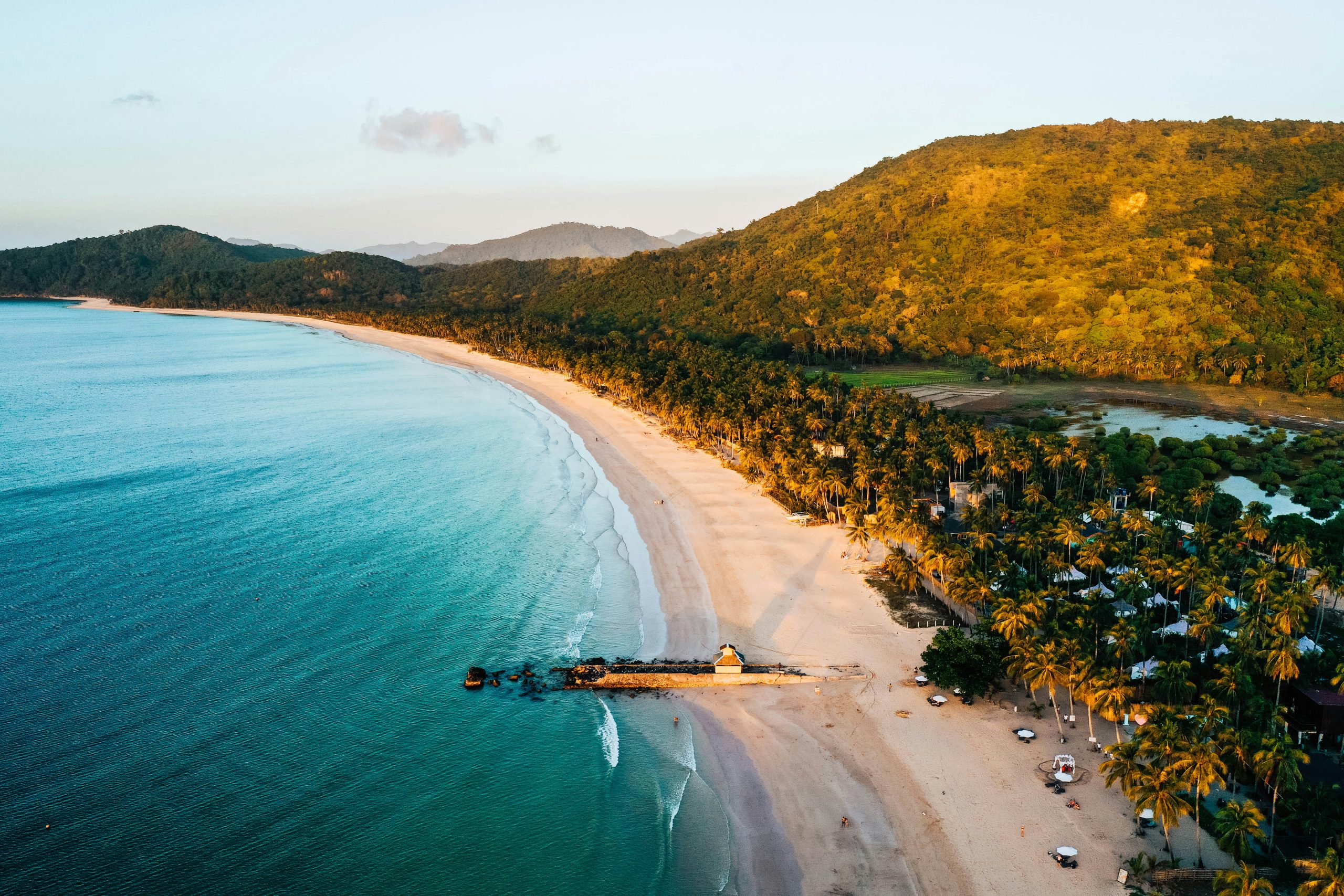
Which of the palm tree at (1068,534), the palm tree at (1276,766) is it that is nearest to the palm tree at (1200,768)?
the palm tree at (1276,766)

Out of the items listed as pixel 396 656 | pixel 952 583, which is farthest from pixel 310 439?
pixel 952 583

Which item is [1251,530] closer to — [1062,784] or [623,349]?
[1062,784]

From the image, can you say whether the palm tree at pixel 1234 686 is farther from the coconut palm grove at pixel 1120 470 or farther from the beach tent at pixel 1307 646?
the beach tent at pixel 1307 646

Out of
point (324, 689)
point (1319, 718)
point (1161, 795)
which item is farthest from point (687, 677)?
point (1319, 718)

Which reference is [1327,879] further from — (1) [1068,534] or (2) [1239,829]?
(1) [1068,534]

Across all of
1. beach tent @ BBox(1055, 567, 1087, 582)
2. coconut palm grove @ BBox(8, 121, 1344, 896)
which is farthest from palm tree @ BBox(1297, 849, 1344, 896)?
beach tent @ BBox(1055, 567, 1087, 582)

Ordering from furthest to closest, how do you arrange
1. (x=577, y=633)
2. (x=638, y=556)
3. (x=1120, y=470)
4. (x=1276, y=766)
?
(x=1120, y=470), (x=638, y=556), (x=577, y=633), (x=1276, y=766)
